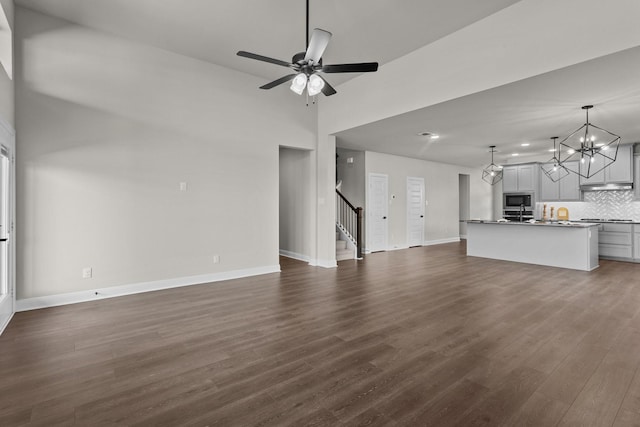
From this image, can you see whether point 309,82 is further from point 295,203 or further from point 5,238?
point 295,203

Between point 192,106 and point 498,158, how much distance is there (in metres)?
9.03

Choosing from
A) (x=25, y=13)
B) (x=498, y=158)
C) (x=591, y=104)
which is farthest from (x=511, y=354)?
(x=498, y=158)

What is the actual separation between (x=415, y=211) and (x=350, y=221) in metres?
2.66

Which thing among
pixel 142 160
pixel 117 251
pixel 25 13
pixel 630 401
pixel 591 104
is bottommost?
pixel 630 401

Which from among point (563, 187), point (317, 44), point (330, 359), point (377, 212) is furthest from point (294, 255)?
point (563, 187)

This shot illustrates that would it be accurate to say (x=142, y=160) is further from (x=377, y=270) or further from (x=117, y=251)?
(x=377, y=270)

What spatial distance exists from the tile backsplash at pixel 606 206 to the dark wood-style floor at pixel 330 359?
16.0ft

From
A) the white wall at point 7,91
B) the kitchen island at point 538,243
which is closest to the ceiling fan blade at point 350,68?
the white wall at point 7,91

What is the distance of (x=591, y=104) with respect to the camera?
4.61m

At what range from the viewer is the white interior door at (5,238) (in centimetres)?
339

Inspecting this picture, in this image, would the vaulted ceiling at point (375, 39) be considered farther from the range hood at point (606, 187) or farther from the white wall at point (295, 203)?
the range hood at point (606, 187)

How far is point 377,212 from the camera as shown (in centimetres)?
872

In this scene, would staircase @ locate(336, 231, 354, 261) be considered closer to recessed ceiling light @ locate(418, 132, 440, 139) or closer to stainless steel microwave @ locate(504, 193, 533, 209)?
recessed ceiling light @ locate(418, 132, 440, 139)

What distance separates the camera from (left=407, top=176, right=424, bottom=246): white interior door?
377 inches
